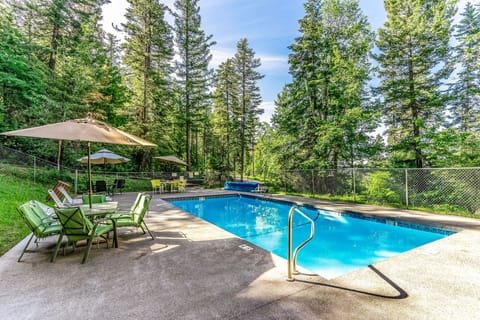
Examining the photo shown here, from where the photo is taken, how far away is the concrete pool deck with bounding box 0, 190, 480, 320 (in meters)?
2.03

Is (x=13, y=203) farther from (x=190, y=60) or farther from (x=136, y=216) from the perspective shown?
(x=190, y=60)

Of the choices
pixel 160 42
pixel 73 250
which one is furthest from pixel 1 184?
pixel 160 42

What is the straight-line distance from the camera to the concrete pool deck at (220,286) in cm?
203

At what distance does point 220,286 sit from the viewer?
248cm

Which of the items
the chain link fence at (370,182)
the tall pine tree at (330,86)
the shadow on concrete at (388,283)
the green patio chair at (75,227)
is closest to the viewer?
the shadow on concrete at (388,283)

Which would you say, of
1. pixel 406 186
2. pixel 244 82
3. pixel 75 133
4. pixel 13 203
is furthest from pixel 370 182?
pixel 244 82

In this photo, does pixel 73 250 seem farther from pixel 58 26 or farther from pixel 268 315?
pixel 58 26

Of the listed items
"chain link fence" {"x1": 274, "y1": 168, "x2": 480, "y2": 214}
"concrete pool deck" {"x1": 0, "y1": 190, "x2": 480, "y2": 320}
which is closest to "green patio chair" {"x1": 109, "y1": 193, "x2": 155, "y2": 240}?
"concrete pool deck" {"x1": 0, "y1": 190, "x2": 480, "y2": 320}

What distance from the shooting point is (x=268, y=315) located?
1962mm

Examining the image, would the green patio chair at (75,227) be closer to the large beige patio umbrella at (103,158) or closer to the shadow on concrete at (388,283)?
the shadow on concrete at (388,283)

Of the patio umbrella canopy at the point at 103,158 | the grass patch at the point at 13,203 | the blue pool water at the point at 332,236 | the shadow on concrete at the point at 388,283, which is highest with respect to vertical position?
the patio umbrella canopy at the point at 103,158

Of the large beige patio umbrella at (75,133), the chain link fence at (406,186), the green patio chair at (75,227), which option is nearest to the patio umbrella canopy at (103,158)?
the large beige patio umbrella at (75,133)

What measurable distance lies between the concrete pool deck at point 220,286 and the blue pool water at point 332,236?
1317 mm

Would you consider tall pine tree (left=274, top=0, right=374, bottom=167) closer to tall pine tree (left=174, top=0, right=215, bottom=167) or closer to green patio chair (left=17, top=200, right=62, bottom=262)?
tall pine tree (left=174, top=0, right=215, bottom=167)
